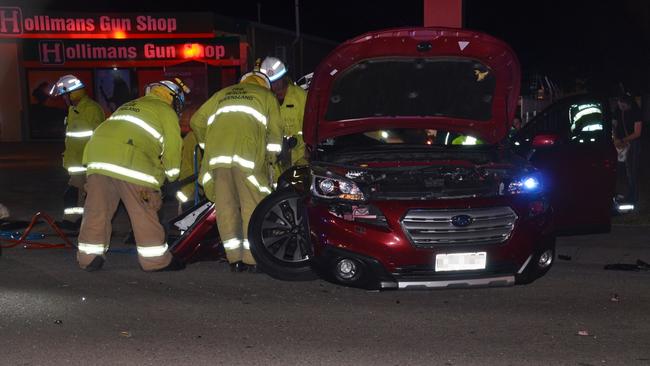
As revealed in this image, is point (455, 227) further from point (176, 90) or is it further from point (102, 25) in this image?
point (102, 25)

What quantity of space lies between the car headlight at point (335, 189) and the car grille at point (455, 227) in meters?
0.44

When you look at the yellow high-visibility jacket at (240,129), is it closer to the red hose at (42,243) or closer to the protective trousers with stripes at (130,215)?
the protective trousers with stripes at (130,215)

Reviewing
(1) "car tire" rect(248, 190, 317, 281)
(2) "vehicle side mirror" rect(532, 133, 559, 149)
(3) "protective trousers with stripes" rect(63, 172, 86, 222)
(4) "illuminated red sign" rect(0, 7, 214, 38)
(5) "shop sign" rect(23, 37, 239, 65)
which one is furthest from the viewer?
(4) "illuminated red sign" rect(0, 7, 214, 38)

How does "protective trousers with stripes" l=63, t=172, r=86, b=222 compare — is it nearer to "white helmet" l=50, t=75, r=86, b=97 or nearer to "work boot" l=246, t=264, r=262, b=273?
"white helmet" l=50, t=75, r=86, b=97

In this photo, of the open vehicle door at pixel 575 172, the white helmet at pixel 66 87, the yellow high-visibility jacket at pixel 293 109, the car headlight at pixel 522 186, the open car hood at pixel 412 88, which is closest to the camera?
the car headlight at pixel 522 186

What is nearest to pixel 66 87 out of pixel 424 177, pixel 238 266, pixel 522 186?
pixel 238 266

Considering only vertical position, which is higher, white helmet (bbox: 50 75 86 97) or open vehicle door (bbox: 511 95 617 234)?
white helmet (bbox: 50 75 86 97)

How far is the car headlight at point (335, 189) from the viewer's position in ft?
20.9

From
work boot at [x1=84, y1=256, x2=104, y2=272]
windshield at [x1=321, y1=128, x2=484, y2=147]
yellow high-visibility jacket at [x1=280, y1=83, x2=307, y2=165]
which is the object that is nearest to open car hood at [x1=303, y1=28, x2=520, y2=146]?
windshield at [x1=321, y1=128, x2=484, y2=147]

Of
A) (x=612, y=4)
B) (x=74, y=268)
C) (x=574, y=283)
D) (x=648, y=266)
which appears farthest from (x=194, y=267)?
(x=612, y=4)

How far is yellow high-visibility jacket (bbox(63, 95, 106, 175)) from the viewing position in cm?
1024

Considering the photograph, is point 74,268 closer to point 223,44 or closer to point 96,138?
point 96,138

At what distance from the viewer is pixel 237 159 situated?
749cm

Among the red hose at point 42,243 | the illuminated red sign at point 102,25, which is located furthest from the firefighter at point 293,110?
the illuminated red sign at point 102,25
